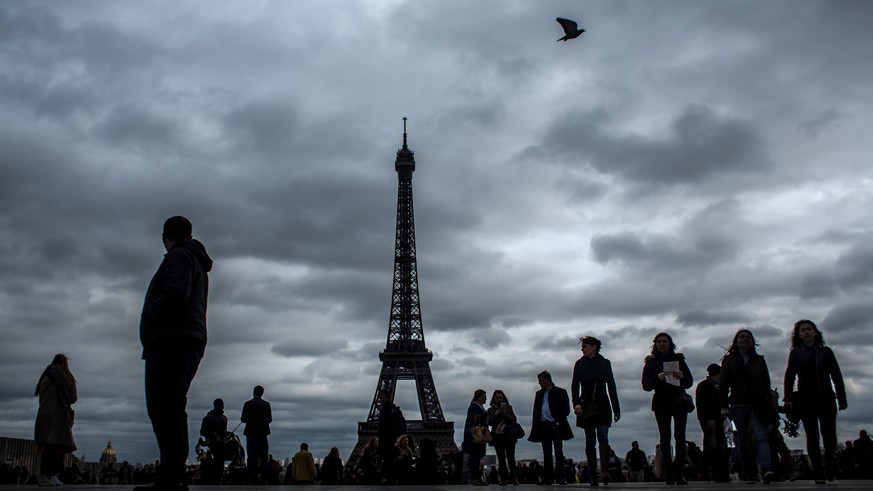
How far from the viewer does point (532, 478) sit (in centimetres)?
2680

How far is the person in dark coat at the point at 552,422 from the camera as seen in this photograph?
1291 centimetres

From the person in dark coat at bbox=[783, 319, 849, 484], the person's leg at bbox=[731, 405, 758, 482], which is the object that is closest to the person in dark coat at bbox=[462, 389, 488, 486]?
the person's leg at bbox=[731, 405, 758, 482]

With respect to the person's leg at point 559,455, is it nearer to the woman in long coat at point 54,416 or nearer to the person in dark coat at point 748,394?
the person in dark coat at point 748,394

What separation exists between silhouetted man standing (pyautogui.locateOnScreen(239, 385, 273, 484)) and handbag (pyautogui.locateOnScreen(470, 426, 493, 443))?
3991mm

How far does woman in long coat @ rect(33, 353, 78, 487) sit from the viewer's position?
11.6 metres

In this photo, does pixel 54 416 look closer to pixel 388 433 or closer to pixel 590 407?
pixel 388 433

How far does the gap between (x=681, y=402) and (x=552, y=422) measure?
8.13ft

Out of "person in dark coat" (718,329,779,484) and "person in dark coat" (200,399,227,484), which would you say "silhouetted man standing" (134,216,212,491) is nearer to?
"person in dark coat" (718,329,779,484)

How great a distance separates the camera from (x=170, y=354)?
20.1 feet

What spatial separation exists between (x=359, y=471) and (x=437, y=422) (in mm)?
54416

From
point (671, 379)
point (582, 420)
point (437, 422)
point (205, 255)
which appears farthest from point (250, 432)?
point (437, 422)

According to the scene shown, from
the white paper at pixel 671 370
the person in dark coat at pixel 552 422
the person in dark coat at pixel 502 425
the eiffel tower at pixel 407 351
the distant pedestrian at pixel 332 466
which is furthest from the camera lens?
the eiffel tower at pixel 407 351

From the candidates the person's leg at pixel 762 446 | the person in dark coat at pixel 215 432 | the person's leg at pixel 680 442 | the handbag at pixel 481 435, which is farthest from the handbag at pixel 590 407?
the person in dark coat at pixel 215 432

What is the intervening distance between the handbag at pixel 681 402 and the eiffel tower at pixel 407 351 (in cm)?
5687
